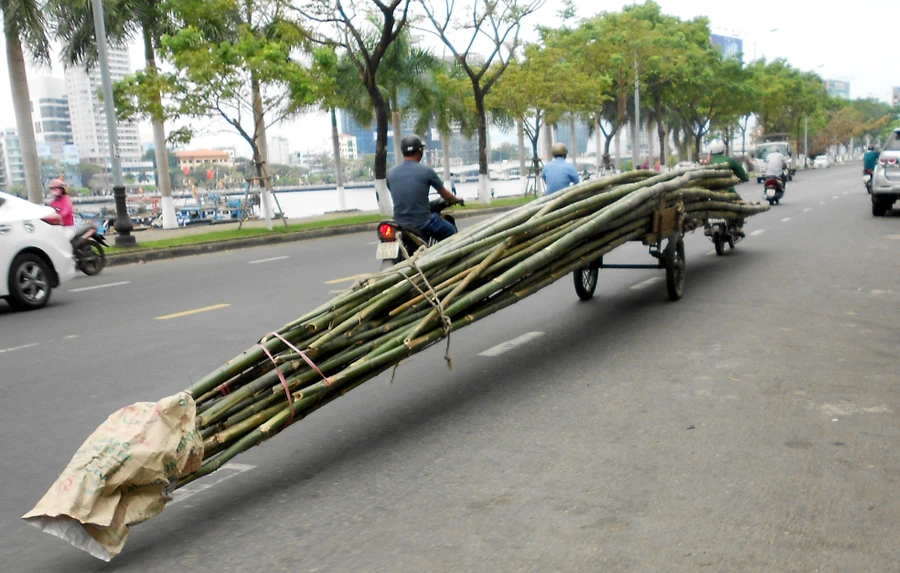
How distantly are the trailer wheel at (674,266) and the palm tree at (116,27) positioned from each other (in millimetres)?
20198

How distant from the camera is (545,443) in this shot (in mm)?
4520

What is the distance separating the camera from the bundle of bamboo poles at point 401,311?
3.96 meters

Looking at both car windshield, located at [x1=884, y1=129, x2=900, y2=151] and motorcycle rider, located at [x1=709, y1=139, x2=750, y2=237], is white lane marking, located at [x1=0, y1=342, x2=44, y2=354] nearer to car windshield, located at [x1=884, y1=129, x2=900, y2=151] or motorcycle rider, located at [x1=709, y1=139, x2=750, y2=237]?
motorcycle rider, located at [x1=709, y1=139, x2=750, y2=237]

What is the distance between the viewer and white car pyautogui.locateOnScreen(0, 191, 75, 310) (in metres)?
9.84

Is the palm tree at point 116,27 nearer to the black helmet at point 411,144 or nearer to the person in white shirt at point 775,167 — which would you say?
the person in white shirt at point 775,167

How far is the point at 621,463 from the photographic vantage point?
4.17 meters

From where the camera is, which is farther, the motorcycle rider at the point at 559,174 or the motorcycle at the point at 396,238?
the motorcycle rider at the point at 559,174

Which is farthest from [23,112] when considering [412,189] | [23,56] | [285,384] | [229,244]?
[285,384]

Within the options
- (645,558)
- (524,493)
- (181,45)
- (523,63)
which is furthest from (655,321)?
(523,63)

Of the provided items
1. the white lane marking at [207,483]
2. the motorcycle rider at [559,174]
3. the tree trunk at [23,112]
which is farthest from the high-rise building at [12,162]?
the white lane marking at [207,483]

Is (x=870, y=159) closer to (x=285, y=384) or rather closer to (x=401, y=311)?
(x=401, y=311)

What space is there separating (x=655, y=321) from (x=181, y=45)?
1637cm

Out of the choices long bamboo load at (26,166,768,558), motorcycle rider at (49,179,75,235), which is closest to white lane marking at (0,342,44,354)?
long bamboo load at (26,166,768,558)

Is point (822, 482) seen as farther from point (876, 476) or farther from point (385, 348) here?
point (385, 348)
